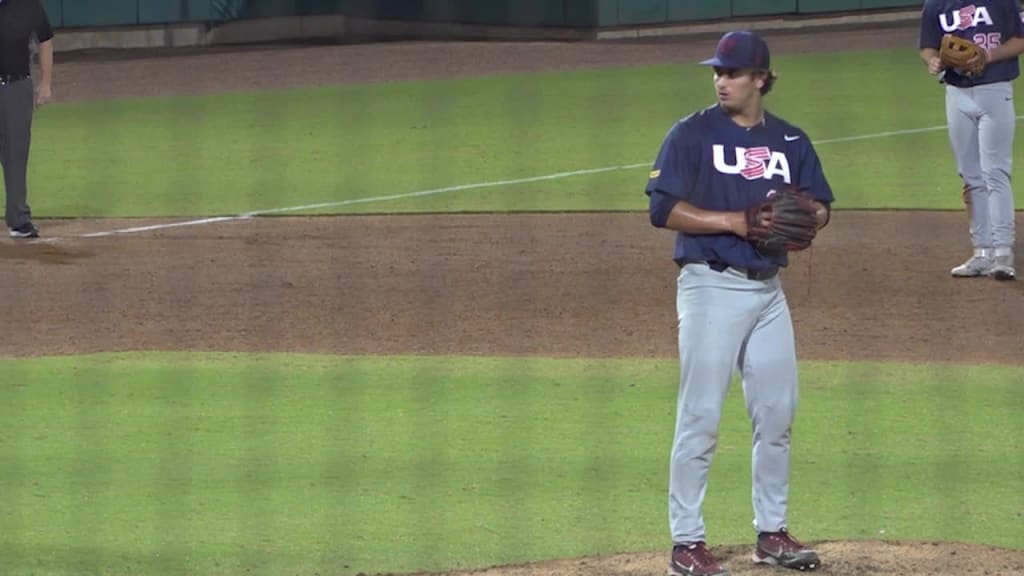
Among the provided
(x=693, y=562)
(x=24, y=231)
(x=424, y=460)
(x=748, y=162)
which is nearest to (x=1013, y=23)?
(x=424, y=460)

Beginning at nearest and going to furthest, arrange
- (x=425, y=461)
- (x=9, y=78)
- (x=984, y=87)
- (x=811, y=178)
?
(x=811, y=178) < (x=425, y=461) < (x=984, y=87) < (x=9, y=78)

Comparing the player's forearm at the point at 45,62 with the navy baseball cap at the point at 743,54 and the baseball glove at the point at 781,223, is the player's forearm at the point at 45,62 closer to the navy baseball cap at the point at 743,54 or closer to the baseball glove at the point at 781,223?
the navy baseball cap at the point at 743,54

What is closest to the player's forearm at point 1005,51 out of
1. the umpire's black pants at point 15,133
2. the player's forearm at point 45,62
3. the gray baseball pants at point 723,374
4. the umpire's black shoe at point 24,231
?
the gray baseball pants at point 723,374

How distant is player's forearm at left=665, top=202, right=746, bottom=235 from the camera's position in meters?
5.54

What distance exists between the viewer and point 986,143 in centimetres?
1034

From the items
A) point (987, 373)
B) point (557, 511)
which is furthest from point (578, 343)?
point (557, 511)

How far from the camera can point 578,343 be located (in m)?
9.95

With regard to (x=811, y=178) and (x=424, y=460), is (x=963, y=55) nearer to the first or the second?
(x=424, y=460)

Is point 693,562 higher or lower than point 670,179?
lower

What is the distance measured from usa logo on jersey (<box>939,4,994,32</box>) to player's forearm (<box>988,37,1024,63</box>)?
0.52 feet

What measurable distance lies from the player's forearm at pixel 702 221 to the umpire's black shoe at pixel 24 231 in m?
8.06

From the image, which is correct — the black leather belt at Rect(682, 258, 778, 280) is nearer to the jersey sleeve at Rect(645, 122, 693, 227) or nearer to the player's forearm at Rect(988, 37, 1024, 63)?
the jersey sleeve at Rect(645, 122, 693, 227)

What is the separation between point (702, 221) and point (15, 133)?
7888mm

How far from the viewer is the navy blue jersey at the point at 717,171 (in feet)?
18.5
